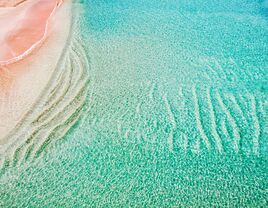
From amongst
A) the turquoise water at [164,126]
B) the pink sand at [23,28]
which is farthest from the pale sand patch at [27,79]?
the turquoise water at [164,126]

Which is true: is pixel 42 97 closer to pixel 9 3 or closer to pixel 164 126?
pixel 164 126

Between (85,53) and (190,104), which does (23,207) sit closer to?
(190,104)

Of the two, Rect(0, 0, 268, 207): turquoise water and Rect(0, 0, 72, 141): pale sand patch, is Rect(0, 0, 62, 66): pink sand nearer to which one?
Rect(0, 0, 72, 141): pale sand patch

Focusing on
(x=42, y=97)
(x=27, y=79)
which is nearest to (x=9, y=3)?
(x=27, y=79)

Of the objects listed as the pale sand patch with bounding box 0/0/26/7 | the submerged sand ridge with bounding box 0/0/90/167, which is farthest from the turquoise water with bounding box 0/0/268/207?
the pale sand patch with bounding box 0/0/26/7

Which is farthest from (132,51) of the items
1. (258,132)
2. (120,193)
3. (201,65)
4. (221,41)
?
(120,193)

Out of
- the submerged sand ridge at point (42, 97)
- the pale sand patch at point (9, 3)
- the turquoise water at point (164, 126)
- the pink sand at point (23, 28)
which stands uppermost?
the pale sand patch at point (9, 3)

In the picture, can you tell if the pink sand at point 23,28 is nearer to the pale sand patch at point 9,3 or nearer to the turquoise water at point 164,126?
the pale sand patch at point 9,3
